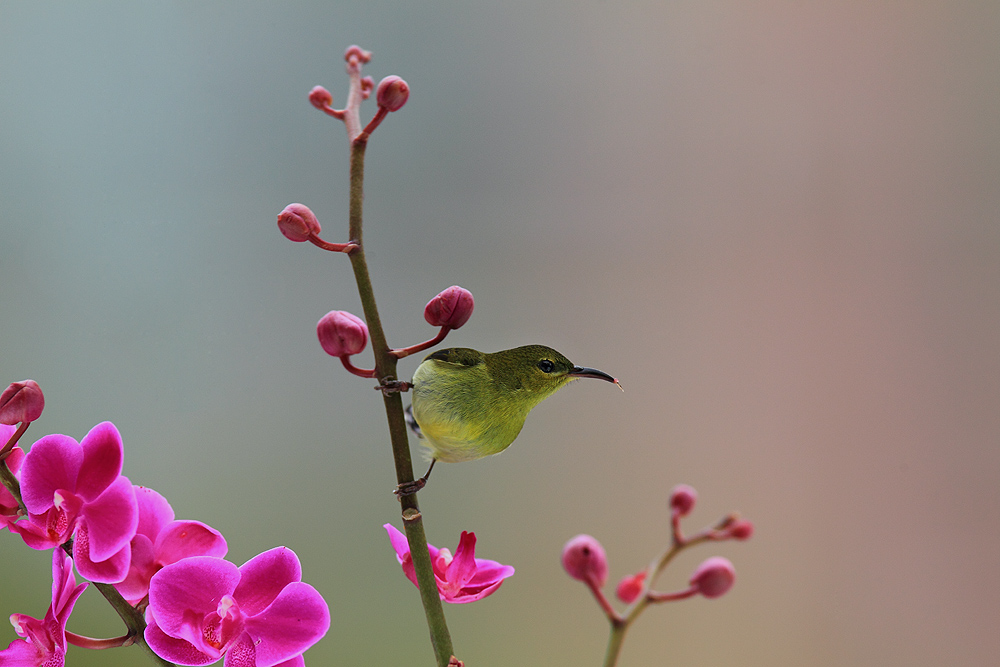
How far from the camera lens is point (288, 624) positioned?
0.30 m

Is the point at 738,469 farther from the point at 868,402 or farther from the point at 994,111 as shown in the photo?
the point at 994,111

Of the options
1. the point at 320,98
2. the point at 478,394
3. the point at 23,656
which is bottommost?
the point at 23,656

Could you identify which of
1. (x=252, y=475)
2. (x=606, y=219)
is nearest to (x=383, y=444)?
(x=252, y=475)

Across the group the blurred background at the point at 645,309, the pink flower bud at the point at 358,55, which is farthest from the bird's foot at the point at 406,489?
the blurred background at the point at 645,309

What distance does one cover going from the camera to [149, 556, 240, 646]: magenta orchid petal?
29cm

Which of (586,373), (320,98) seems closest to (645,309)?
(586,373)

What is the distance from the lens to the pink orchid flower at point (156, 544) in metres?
0.32

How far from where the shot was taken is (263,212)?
3.34 ft

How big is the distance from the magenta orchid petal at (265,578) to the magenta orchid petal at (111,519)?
0.05 metres

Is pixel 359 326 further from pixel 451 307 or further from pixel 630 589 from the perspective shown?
pixel 630 589

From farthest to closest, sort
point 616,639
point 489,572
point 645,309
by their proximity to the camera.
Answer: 1. point 645,309
2. point 489,572
3. point 616,639

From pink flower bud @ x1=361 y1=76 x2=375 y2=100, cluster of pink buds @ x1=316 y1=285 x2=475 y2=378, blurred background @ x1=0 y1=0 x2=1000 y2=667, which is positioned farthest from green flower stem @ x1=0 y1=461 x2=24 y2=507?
blurred background @ x1=0 y1=0 x2=1000 y2=667

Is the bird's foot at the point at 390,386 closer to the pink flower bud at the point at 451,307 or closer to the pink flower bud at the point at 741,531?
the pink flower bud at the point at 451,307

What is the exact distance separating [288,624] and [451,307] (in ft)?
0.49
